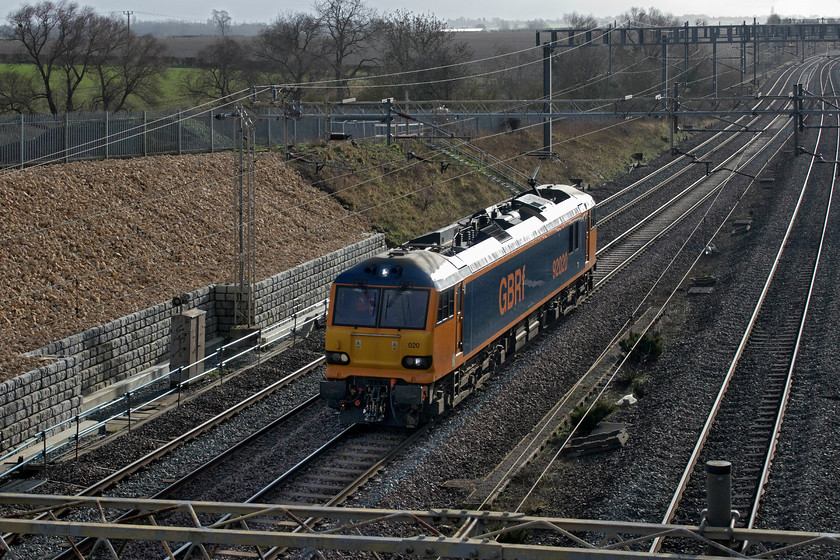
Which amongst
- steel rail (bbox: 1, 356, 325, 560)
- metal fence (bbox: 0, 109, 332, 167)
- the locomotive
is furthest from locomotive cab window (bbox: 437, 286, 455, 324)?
metal fence (bbox: 0, 109, 332, 167)

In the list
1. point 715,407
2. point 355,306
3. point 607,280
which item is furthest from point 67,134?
point 715,407

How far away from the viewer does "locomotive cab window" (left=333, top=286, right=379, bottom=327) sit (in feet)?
53.8

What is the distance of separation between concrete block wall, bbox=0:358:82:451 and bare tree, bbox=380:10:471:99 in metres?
36.8

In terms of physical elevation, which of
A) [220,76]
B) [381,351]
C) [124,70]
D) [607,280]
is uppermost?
[220,76]

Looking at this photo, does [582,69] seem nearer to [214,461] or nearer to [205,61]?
[205,61]

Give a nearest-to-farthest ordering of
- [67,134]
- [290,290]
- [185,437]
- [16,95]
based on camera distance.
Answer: [185,437] → [290,290] → [67,134] → [16,95]

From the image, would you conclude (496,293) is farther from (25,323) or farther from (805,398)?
(25,323)

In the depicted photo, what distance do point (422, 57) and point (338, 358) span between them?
141ft

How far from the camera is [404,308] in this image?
53.3ft

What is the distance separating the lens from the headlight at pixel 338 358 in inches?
645

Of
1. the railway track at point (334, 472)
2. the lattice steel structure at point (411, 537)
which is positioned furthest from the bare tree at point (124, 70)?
the lattice steel structure at point (411, 537)

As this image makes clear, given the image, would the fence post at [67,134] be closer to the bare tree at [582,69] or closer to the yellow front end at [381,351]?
the yellow front end at [381,351]

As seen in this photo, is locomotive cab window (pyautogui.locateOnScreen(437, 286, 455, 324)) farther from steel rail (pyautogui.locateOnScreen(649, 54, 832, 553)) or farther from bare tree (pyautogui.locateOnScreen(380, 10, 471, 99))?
bare tree (pyautogui.locateOnScreen(380, 10, 471, 99))

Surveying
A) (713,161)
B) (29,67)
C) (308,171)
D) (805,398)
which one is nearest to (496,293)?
(805,398)
